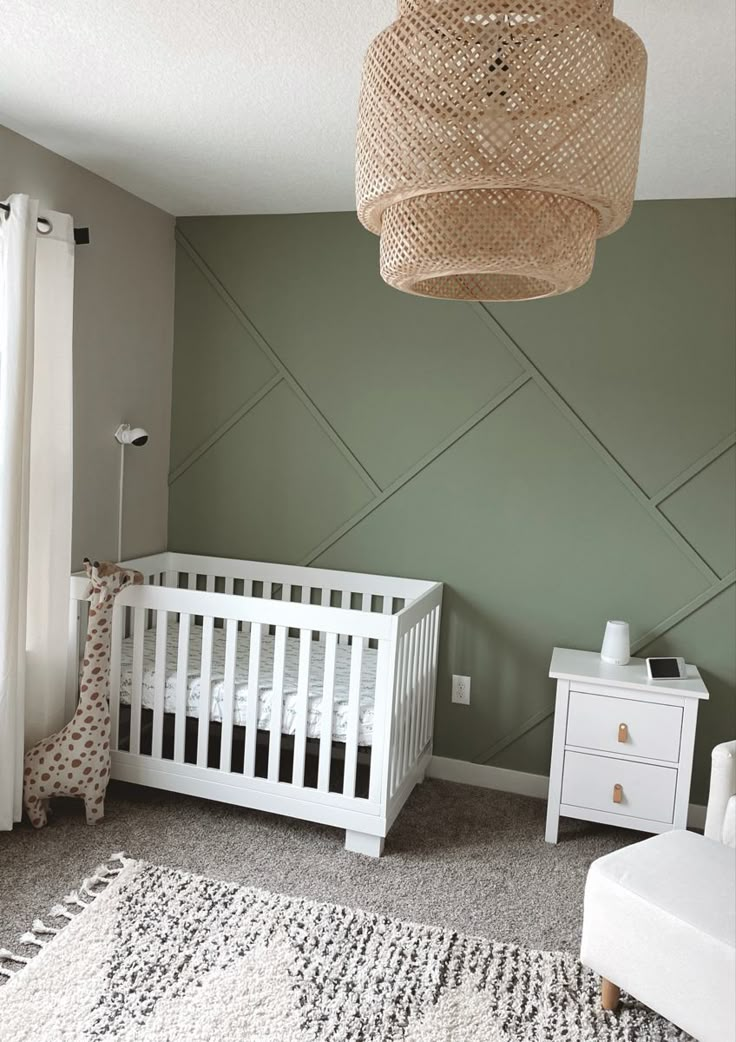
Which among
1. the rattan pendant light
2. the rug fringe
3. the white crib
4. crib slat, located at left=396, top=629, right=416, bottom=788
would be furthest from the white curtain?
the rattan pendant light

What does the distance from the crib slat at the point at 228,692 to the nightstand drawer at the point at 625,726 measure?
115 cm

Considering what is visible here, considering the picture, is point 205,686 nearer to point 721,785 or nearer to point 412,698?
point 412,698

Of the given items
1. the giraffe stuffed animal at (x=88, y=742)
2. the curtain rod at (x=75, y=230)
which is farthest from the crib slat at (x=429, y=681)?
the curtain rod at (x=75, y=230)

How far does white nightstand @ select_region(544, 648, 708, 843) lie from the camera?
274 cm

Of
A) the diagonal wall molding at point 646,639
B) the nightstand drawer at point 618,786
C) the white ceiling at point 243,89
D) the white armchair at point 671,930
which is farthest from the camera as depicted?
the diagonal wall molding at point 646,639

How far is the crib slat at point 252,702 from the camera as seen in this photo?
2.77 m

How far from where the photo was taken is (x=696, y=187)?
2.84 metres

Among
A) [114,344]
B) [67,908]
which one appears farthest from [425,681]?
[114,344]

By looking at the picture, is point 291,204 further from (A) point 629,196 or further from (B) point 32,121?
(A) point 629,196

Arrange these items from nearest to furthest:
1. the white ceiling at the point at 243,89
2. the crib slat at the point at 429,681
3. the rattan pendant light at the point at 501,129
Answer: the rattan pendant light at the point at 501,129, the white ceiling at the point at 243,89, the crib slat at the point at 429,681

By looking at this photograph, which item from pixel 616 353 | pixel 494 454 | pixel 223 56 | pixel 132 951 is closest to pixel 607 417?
pixel 616 353

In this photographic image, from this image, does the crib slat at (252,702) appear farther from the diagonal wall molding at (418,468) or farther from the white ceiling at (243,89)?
the white ceiling at (243,89)

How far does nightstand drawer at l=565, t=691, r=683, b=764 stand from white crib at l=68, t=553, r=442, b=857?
22.9 inches

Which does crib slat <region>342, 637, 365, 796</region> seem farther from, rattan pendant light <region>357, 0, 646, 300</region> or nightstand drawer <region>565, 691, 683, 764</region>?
rattan pendant light <region>357, 0, 646, 300</region>
